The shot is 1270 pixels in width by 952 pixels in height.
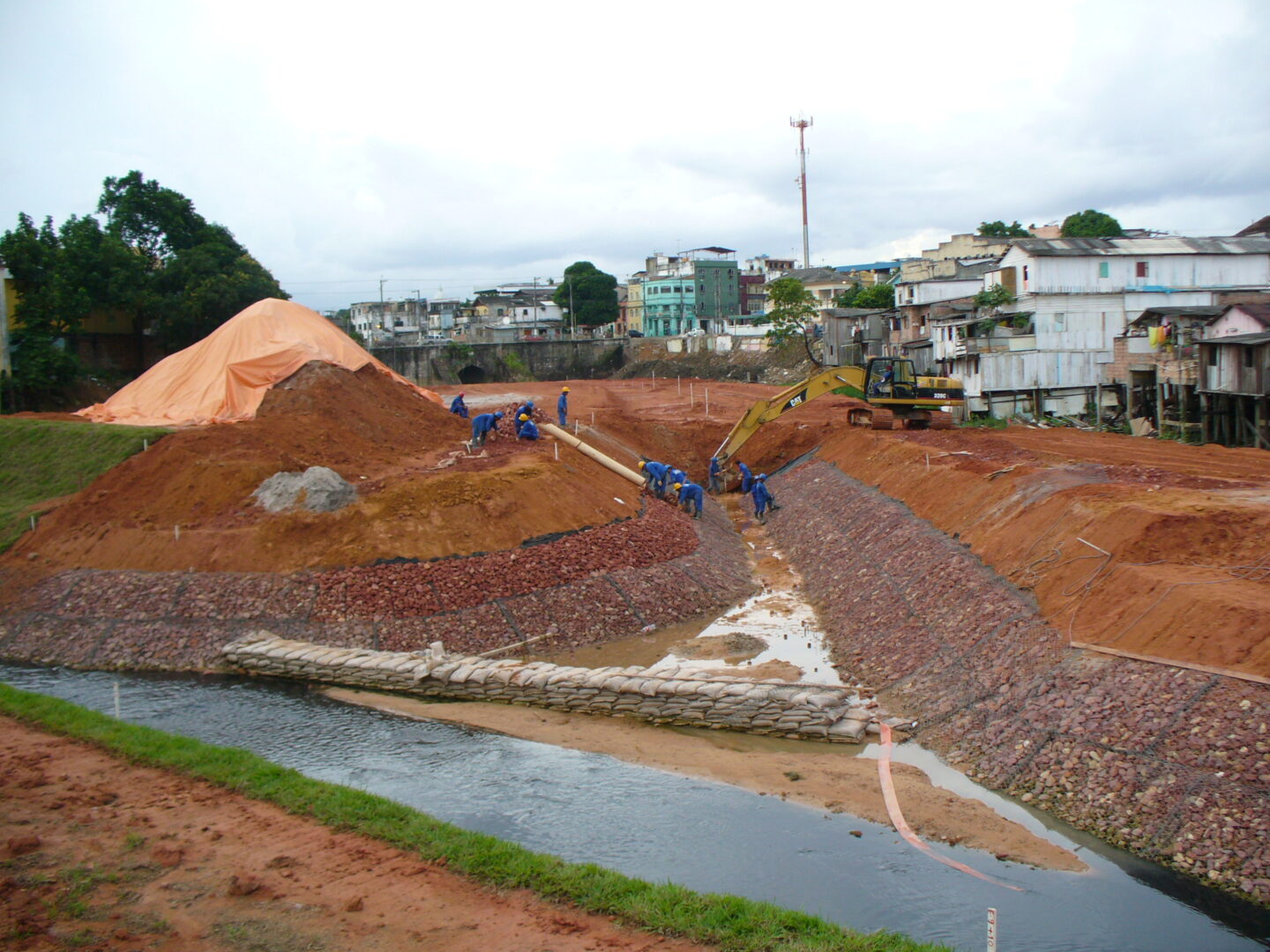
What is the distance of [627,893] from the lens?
9.57m

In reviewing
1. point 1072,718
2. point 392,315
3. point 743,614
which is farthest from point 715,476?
point 392,315

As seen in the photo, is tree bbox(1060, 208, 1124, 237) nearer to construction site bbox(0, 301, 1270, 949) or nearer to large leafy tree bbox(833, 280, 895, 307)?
large leafy tree bbox(833, 280, 895, 307)

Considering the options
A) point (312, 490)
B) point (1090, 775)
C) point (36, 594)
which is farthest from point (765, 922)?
point (36, 594)

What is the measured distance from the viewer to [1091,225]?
8256cm

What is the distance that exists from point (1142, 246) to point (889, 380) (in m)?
20.2

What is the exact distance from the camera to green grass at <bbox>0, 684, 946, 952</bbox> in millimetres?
8734

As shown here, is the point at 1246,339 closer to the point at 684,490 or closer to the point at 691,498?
the point at 691,498

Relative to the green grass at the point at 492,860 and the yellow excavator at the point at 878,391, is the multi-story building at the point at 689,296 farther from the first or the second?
the green grass at the point at 492,860

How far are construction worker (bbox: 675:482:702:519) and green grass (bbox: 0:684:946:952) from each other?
17300 mm

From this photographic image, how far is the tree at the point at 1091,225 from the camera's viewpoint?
81250 mm

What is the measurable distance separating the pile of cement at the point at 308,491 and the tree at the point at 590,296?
83.8 m

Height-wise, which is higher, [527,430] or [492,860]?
[527,430]

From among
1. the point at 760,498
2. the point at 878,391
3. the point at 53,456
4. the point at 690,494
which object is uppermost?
the point at 878,391

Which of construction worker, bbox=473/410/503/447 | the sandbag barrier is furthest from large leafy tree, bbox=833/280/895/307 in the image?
the sandbag barrier
